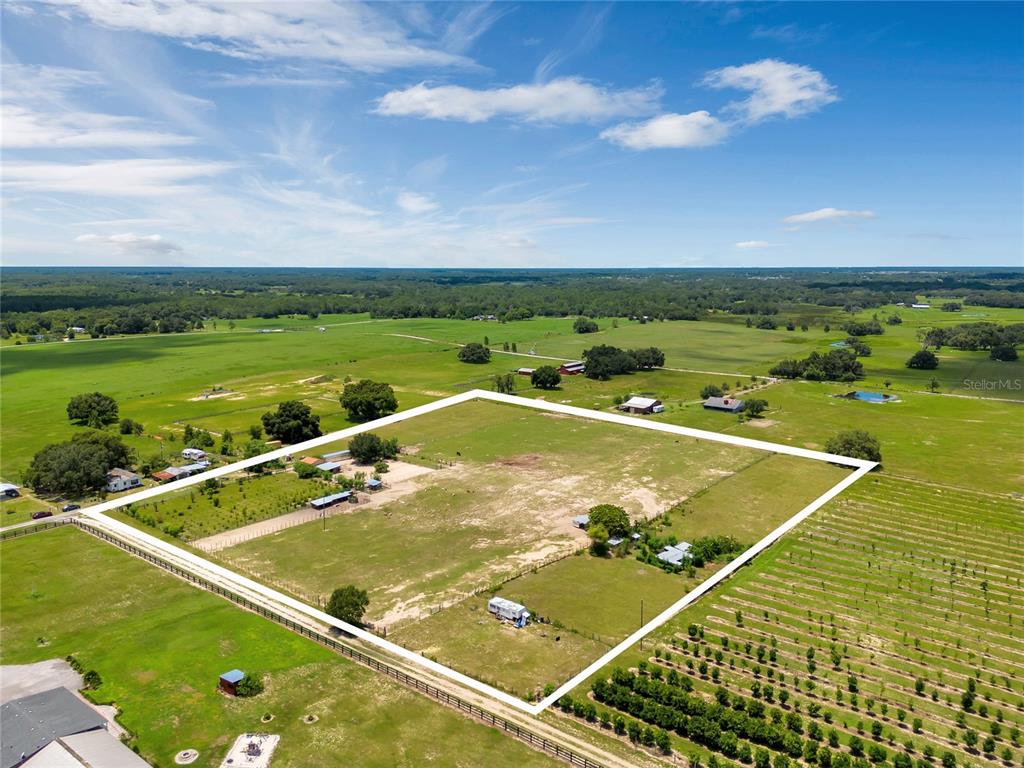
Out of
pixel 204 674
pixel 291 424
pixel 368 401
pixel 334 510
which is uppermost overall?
pixel 368 401

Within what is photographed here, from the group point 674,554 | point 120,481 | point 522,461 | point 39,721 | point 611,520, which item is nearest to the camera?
point 39,721

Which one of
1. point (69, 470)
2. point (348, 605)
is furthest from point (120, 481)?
point (348, 605)

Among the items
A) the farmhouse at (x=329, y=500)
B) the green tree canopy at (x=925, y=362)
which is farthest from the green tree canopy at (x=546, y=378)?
the green tree canopy at (x=925, y=362)

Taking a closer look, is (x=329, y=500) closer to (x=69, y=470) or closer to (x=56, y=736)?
(x=69, y=470)

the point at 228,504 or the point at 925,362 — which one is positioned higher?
the point at 925,362

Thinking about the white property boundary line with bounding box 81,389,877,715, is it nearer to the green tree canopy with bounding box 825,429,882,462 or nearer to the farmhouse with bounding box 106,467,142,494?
the green tree canopy with bounding box 825,429,882,462

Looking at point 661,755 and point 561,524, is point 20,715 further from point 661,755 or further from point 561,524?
point 561,524

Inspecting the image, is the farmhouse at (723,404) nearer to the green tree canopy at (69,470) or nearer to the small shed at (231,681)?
the green tree canopy at (69,470)
